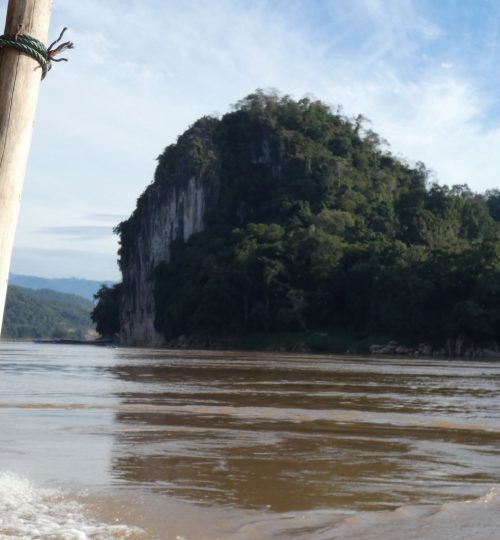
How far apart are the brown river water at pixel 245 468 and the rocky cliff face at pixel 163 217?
244 ft

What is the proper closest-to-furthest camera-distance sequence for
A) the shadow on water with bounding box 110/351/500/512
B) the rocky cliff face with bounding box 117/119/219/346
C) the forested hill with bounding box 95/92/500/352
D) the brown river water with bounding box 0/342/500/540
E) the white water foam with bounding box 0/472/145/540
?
the white water foam with bounding box 0/472/145/540, the brown river water with bounding box 0/342/500/540, the shadow on water with bounding box 110/351/500/512, the forested hill with bounding box 95/92/500/352, the rocky cliff face with bounding box 117/119/219/346

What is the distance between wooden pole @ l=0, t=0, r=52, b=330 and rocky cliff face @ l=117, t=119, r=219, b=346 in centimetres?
8274

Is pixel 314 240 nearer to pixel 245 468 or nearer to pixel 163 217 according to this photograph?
pixel 163 217

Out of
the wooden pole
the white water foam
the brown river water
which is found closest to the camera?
the wooden pole

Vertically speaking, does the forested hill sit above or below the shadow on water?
above

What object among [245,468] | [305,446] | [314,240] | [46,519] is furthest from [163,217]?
[46,519]

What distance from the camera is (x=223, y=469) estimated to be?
6.85 meters

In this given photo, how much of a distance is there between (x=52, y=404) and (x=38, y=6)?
979cm

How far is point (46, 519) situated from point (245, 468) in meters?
2.41

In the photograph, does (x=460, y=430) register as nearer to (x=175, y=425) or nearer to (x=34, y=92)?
(x=175, y=425)

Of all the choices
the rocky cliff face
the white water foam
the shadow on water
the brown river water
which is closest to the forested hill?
the rocky cliff face

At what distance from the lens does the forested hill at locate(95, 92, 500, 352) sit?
56.1m

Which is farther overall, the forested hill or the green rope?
the forested hill

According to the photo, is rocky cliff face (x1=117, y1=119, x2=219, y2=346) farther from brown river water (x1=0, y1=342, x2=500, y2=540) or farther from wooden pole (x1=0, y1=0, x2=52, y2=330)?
wooden pole (x1=0, y1=0, x2=52, y2=330)
